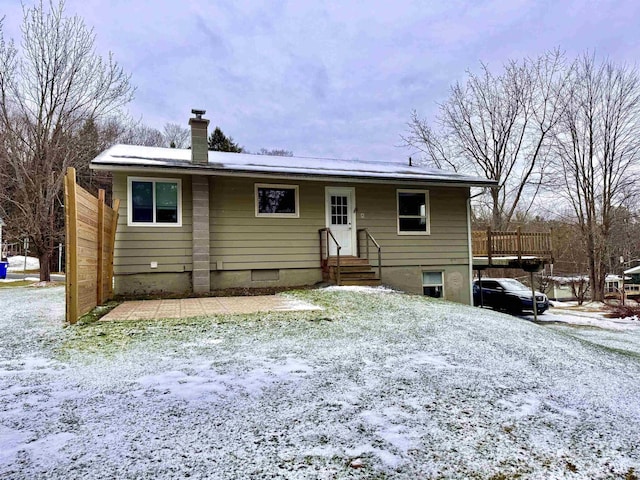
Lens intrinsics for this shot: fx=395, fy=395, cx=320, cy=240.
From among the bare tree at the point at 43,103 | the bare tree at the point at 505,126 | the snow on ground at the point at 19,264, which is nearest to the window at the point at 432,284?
the bare tree at the point at 505,126

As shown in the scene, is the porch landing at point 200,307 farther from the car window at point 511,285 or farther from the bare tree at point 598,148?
the bare tree at point 598,148

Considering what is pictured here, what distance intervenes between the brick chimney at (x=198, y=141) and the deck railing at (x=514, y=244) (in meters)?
8.48

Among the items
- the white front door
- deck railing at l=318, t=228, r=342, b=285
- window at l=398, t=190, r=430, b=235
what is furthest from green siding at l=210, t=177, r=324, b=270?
window at l=398, t=190, r=430, b=235

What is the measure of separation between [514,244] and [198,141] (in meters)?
9.65

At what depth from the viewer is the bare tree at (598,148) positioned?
18688mm

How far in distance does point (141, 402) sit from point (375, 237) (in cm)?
831

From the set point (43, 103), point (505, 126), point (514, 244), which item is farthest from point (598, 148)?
point (43, 103)

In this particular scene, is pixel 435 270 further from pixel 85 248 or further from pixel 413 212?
pixel 85 248

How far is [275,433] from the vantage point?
7.38 ft

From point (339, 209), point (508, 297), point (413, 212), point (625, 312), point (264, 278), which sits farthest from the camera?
point (508, 297)

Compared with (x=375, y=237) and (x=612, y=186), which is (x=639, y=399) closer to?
(x=375, y=237)

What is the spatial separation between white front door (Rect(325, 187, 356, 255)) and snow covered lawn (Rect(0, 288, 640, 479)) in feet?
18.3

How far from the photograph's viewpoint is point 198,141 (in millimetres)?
8922

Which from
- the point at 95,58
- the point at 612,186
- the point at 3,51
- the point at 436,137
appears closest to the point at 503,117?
the point at 436,137
